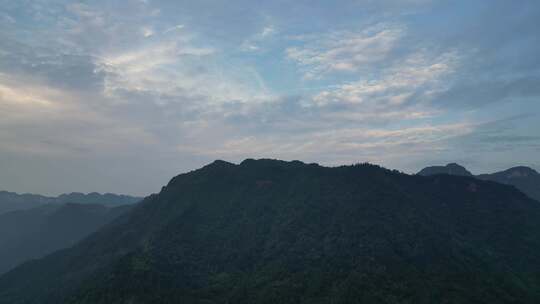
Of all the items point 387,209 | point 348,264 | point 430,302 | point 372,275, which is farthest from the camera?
point 387,209

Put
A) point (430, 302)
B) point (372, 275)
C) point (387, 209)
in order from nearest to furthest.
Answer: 1. point (430, 302)
2. point (372, 275)
3. point (387, 209)

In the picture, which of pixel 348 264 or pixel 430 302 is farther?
pixel 348 264

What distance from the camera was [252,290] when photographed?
457 feet

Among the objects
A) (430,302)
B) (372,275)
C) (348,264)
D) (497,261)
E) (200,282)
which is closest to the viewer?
(430,302)

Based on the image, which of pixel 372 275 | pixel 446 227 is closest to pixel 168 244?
pixel 372 275

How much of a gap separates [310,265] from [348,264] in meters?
16.1

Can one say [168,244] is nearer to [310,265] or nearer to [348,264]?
[310,265]

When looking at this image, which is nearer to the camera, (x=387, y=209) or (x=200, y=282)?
(x=200, y=282)

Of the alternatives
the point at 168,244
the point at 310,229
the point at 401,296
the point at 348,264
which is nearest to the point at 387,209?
the point at 310,229

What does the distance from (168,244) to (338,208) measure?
290ft

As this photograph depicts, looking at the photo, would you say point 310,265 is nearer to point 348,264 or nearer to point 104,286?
point 348,264

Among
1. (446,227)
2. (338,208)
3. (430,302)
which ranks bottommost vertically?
(430,302)

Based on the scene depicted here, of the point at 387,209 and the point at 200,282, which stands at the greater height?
the point at 387,209

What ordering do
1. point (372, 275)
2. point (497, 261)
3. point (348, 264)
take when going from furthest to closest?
point (497, 261) → point (348, 264) → point (372, 275)
